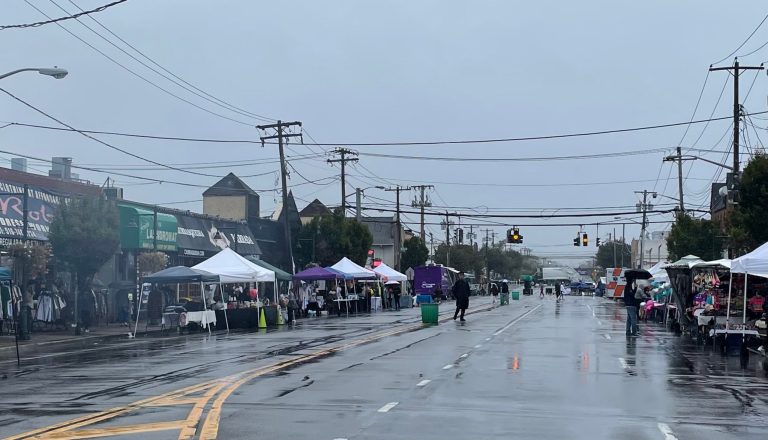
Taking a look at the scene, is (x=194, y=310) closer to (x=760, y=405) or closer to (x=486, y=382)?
(x=486, y=382)

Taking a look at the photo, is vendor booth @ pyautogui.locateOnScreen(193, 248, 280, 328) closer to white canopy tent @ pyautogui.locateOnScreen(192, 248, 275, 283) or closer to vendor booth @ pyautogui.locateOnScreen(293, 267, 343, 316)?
white canopy tent @ pyautogui.locateOnScreen(192, 248, 275, 283)

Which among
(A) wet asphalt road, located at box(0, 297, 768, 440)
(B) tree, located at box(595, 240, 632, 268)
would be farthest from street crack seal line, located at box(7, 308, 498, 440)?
(B) tree, located at box(595, 240, 632, 268)

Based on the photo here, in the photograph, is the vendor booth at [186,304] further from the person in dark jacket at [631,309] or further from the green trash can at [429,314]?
the person in dark jacket at [631,309]

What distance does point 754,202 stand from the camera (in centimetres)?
3275

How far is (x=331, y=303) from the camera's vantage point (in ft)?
188

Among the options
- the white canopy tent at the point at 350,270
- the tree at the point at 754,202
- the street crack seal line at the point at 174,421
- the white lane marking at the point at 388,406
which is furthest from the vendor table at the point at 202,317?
the white lane marking at the point at 388,406

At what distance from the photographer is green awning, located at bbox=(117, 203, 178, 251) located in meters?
45.6

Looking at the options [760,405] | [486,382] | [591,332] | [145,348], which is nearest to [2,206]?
[145,348]

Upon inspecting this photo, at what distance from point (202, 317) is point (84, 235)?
520 centimetres

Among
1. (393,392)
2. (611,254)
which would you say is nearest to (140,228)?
(393,392)

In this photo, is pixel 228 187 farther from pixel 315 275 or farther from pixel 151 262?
pixel 151 262

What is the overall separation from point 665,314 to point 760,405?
28.7 metres

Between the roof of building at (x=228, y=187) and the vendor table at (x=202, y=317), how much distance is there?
1697 inches

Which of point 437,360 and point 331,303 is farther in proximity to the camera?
point 331,303
